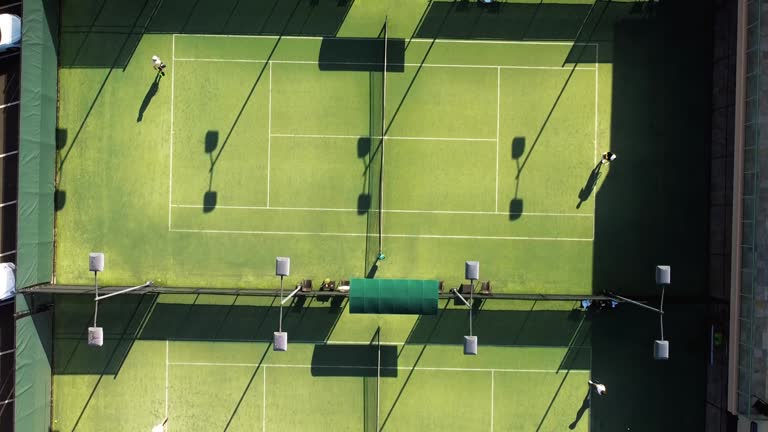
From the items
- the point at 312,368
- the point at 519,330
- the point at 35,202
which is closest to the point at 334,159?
the point at 312,368

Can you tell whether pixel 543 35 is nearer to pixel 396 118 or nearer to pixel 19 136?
pixel 396 118

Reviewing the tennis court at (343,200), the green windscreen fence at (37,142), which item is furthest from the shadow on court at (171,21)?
the green windscreen fence at (37,142)

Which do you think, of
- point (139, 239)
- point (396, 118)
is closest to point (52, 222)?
point (139, 239)

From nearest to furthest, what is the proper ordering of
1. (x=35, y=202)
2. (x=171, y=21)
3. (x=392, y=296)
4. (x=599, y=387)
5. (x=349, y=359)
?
(x=392, y=296) < (x=599, y=387) < (x=35, y=202) < (x=171, y=21) < (x=349, y=359)

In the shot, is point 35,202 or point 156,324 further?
point 156,324

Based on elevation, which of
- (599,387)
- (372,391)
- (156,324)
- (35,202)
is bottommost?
(372,391)

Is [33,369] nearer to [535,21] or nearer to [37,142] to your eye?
[37,142]

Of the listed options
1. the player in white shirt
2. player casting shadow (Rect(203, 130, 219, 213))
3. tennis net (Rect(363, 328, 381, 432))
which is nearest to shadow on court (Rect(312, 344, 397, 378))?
tennis net (Rect(363, 328, 381, 432))
